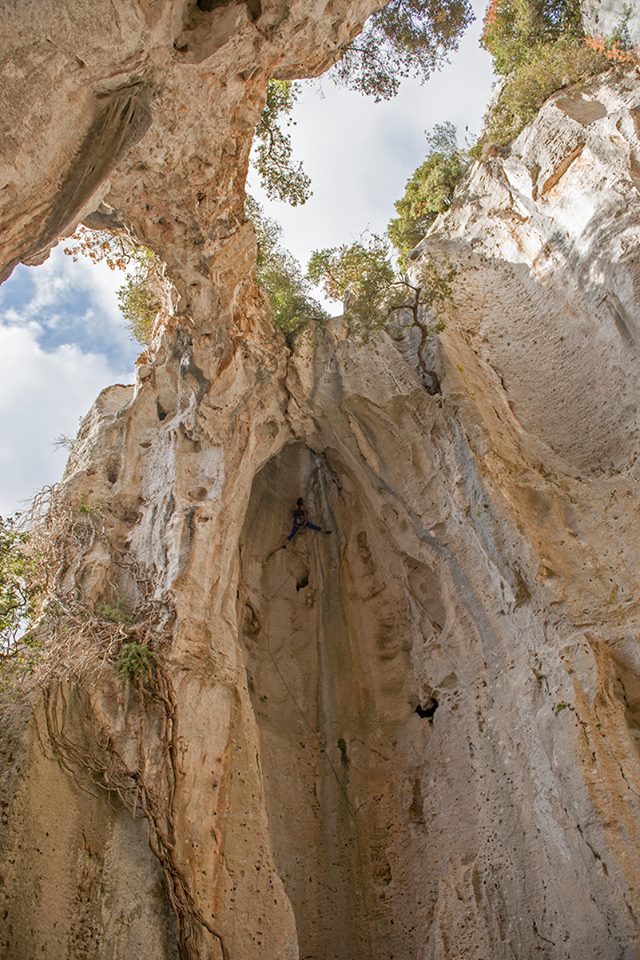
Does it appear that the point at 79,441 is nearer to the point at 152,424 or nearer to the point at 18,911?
the point at 152,424

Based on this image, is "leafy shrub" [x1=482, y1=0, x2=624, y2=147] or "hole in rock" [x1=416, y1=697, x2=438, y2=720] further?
"leafy shrub" [x1=482, y1=0, x2=624, y2=147]

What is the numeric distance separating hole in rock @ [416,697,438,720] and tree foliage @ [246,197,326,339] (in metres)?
6.01

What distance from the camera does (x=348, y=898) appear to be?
29.3ft

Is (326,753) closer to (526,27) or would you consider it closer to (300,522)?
(300,522)

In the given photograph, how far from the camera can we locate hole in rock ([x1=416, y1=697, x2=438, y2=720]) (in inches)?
387

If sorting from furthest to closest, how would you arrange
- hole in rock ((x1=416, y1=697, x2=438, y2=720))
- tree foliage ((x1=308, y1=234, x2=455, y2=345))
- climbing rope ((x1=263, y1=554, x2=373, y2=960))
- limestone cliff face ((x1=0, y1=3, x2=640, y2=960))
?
tree foliage ((x1=308, y1=234, x2=455, y2=345)), hole in rock ((x1=416, y1=697, x2=438, y2=720)), climbing rope ((x1=263, y1=554, x2=373, y2=960)), limestone cliff face ((x1=0, y1=3, x2=640, y2=960))

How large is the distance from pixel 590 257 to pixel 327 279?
4.82 m

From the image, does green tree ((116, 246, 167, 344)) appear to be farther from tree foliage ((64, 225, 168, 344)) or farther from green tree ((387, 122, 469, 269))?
green tree ((387, 122, 469, 269))

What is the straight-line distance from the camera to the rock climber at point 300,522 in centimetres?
1228

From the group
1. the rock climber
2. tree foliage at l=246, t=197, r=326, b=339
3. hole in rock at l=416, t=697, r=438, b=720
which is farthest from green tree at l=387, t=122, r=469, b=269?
hole in rock at l=416, t=697, r=438, b=720

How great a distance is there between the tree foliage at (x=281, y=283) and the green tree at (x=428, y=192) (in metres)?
3.66

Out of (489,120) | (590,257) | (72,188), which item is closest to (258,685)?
(72,188)

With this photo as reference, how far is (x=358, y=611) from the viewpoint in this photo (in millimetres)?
11383

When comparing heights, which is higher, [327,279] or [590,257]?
[327,279]
